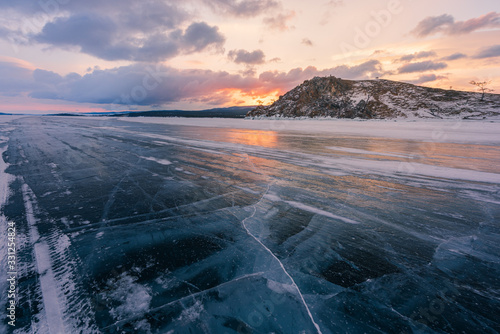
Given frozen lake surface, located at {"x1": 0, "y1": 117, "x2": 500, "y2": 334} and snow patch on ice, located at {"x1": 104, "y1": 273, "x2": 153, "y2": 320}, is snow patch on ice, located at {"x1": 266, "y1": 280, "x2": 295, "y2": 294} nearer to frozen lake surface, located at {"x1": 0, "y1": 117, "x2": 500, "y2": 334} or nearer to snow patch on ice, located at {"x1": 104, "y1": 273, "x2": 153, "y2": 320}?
frozen lake surface, located at {"x1": 0, "y1": 117, "x2": 500, "y2": 334}

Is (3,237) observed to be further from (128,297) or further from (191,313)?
(191,313)

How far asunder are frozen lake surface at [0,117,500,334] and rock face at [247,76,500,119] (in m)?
68.1

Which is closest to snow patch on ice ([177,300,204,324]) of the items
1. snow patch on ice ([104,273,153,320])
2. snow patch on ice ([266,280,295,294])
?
snow patch on ice ([104,273,153,320])

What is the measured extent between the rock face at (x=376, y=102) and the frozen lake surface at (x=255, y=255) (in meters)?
68.1

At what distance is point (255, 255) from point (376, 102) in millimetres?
86654

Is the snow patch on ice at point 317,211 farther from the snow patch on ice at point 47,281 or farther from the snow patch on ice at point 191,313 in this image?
the snow patch on ice at point 47,281

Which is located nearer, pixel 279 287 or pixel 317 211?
pixel 279 287

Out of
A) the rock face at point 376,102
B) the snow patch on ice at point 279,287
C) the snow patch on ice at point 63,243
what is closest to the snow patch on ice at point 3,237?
the snow patch on ice at point 63,243

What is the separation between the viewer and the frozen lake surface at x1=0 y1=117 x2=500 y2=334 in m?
1.89

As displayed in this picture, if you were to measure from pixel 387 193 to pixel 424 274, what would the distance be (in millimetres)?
2718

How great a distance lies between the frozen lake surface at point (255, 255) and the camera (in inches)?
74.5

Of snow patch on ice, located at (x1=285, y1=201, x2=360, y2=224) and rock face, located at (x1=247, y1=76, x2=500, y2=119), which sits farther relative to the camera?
rock face, located at (x1=247, y1=76, x2=500, y2=119)

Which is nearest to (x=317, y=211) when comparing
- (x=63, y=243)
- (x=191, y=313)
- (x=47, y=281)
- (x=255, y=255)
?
(x=255, y=255)

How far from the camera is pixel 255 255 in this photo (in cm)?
271
